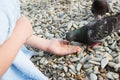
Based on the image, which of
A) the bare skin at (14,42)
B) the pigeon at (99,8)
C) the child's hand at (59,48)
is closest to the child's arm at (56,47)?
the child's hand at (59,48)

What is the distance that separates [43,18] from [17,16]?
116cm

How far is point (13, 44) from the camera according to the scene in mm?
1358

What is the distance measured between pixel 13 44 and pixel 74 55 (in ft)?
2.39

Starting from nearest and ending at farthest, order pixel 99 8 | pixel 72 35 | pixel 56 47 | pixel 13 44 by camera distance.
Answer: pixel 13 44 → pixel 56 47 → pixel 72 35 → pixel 99 8

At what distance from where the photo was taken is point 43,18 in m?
2.60

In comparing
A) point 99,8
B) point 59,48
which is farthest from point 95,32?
point 99,8

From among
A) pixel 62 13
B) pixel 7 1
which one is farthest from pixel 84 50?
pixel 7 1

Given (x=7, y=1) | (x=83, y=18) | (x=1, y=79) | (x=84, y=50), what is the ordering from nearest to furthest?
(x=7, y=1) < (x=1, y=79) < (x=84, y=50) < (x=83, y=18)

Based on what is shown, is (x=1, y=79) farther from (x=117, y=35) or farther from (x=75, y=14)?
(x=75, y=14)

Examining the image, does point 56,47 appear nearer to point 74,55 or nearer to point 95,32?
point 74,55

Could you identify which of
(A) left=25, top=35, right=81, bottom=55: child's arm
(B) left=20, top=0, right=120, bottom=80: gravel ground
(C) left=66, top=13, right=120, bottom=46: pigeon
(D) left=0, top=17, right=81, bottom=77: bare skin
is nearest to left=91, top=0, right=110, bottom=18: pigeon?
(B) left=20, top=0, right=120, bottom=80: gravel ground

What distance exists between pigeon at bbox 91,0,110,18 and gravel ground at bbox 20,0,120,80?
0.05 metres

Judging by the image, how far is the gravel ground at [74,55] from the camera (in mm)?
1865

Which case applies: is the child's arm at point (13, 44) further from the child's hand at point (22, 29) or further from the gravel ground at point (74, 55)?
the gravel ground at point (74, 55)
